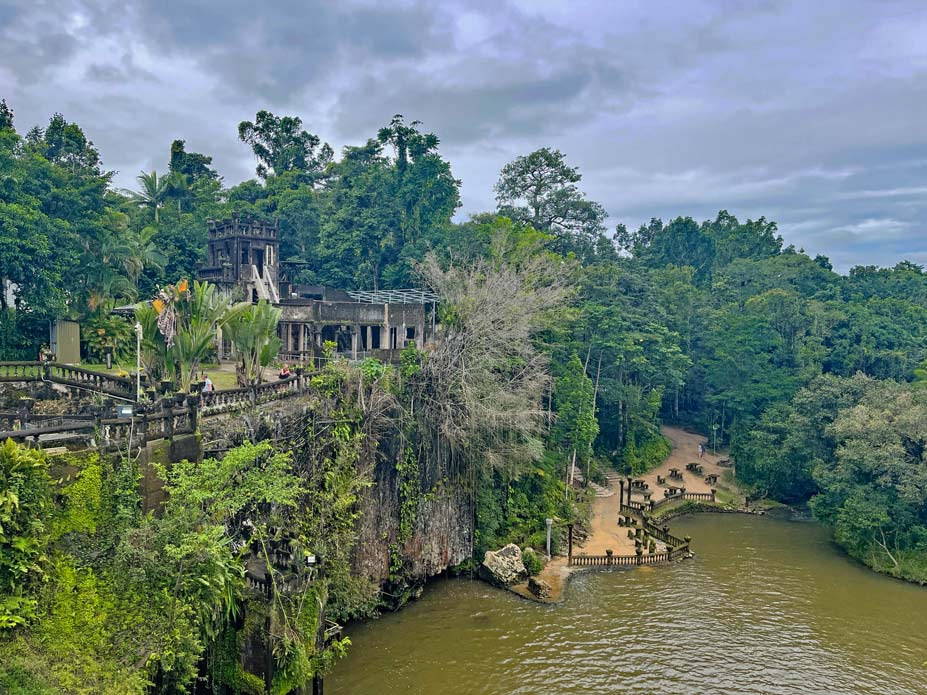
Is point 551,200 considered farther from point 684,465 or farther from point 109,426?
point 109,426

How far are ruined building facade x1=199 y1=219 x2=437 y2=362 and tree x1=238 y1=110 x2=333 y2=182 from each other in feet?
77.6

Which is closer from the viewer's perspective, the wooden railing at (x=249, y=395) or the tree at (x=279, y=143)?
the wooden railing at (x=249, y=395)

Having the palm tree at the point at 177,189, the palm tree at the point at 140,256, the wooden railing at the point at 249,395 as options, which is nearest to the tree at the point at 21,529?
the wooden railing at the point at 249,395

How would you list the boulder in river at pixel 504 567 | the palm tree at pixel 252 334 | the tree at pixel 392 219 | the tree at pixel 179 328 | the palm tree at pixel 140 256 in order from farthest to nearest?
the tree at pixel 392 219 < the palm tree at pixel 140 256 < the boulder in river at pixel 504 567 < the palm tree at pixel 252 334 < the tree at pixel 179 328

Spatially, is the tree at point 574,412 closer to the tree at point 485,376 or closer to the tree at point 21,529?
the tree at point 485,376

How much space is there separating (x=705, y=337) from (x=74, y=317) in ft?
138

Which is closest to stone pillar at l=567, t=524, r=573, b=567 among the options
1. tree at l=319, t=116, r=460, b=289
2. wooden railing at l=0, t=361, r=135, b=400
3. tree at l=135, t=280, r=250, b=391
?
tree at l=135, t=280, r=250, b=391

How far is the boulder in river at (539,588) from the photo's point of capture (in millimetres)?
22000

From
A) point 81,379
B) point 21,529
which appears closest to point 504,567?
point 81,379

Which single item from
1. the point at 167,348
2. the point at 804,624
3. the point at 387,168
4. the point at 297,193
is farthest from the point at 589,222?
the point at 167,348

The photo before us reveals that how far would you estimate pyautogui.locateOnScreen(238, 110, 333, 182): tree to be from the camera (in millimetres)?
61781

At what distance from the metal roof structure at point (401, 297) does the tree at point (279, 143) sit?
26115mm

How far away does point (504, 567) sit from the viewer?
75.5 feet

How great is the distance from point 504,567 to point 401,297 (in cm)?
2048
